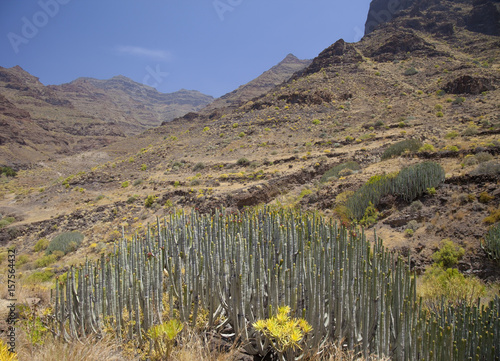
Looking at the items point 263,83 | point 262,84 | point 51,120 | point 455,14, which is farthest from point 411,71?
point 51,120

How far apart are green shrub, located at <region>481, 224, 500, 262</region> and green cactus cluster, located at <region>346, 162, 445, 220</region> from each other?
315 centimetres

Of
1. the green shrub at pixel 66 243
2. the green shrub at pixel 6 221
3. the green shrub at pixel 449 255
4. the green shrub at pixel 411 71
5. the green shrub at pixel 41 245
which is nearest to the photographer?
the green shrub at pixel 449 255

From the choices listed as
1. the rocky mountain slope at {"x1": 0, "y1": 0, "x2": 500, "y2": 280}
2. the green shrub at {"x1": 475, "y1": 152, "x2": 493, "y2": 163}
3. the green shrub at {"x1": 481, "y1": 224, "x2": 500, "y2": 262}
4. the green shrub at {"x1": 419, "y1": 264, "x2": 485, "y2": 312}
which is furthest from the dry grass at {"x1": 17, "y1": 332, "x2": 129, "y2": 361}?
the green shrub at {"x1": 475, "y1": 152, "x2": 493, "y2": 163}

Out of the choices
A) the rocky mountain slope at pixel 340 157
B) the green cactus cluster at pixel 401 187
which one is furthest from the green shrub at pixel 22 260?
the green cactus cluster at pixel 401 187

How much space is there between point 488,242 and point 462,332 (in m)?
3.94

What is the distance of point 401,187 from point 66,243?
45.0ft

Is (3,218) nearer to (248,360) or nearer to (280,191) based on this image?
(280,191)

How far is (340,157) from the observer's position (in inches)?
746

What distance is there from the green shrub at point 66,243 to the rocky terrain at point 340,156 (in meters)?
0.41

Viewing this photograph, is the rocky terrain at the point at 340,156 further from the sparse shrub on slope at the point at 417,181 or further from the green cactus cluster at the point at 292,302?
the green cactus cluster at the point at 292,302

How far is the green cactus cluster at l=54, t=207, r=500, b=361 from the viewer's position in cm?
291

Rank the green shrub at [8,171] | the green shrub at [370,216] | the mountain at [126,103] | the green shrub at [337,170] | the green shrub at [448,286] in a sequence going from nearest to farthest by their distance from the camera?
the green shrub at [448,286], the green shrub at [370,216], the green shrub at [337,170], the green shrub at [8,171], the mountain at [126,103]

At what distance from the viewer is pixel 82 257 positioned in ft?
37.5

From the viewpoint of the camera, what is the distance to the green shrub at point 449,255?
6.02 meters
